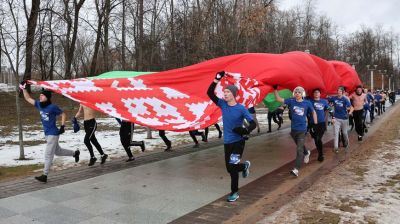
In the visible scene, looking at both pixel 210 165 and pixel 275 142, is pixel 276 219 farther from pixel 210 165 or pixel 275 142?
pixel 275 142

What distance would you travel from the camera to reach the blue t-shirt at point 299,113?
328 inches

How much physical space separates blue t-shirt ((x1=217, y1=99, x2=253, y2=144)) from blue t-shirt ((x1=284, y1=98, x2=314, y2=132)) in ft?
8.16

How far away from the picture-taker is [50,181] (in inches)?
301

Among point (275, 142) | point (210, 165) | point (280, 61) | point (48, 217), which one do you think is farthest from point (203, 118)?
point (275, 142)

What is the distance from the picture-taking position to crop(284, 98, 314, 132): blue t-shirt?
328 inches

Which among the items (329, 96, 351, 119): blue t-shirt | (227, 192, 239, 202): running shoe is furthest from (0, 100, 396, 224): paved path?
(329, 96, 351, 119): blue t-shirt

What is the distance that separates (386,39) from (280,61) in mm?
81469

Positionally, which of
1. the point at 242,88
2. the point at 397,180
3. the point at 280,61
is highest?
the point at 280,61

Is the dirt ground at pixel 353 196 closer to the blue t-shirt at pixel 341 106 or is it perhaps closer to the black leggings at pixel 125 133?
the blue t-shirt at pixel 341 106

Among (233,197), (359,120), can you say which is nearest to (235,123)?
(233,197)

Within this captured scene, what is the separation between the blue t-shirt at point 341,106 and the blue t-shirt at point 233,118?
565 cm

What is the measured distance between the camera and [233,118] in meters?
6.18

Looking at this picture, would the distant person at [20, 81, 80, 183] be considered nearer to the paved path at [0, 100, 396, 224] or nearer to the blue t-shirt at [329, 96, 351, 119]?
the paved path at [0, 100, 396, 224]

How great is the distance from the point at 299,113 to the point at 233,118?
2663 millimetres
